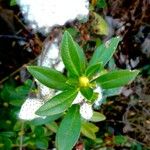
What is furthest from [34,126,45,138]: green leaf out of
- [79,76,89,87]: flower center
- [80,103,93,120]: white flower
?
[79,76,89,87]: flower center

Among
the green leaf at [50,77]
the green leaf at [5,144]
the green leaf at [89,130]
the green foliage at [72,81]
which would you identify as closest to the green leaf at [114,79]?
the green foliage at [72,81]

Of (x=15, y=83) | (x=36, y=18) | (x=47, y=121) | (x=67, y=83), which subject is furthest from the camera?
(x=15, y=83)

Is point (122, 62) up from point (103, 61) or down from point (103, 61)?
up

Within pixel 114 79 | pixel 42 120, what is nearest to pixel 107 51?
pixel 114 79

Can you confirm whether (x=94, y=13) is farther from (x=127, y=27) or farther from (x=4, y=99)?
(x=4, y=99)

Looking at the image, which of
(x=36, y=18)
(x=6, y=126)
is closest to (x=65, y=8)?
(x=36, y=18)

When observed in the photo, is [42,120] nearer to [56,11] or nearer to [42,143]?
[42,143]
